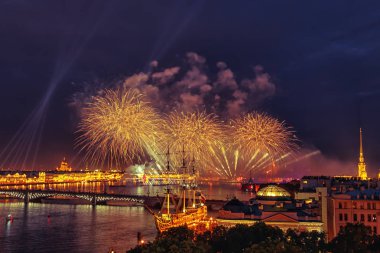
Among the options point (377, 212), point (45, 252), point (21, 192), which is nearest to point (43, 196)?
point (21, 192)

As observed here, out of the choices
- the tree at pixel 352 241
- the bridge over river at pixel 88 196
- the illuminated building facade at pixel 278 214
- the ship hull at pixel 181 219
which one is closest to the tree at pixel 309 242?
the tree at pixel 352 241

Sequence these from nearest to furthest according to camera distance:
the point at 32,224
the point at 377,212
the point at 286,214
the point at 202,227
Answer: the point at 377,212 → the point at 286,214 → the point at 202,227 → the point at 32,224

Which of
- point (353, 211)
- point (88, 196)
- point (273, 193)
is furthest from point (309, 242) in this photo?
point (88, 196)

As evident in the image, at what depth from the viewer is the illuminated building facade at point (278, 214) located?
219 ft

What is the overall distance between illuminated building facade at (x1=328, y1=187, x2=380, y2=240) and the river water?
2729 centimetres

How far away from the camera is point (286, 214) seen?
67.8 metres

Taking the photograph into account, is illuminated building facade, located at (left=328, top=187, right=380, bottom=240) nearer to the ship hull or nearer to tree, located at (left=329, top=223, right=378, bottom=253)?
tree, located at (left=329, top=223, right=378, bottom=253)

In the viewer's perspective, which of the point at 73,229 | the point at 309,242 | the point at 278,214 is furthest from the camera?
the point at 73,229

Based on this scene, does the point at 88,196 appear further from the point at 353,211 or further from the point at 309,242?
the point at 309,242

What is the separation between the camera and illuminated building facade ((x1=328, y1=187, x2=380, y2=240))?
6250 cm

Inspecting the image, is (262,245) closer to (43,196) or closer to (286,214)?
(286,214)

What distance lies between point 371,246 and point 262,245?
15056 millimetres

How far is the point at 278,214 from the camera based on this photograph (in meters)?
68.2

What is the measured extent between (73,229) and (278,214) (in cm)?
3960
